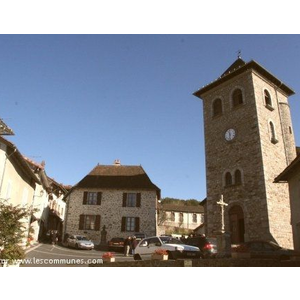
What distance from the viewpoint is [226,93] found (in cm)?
2362

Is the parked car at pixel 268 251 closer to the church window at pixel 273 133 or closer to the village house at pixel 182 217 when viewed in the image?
the church window at pixel 273 133

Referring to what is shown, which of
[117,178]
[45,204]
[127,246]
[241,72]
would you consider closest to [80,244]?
[127,246]

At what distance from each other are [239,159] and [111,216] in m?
13.0

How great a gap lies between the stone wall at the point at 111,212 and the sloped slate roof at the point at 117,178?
1.70 ft

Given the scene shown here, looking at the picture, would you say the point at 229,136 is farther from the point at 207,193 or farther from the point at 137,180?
the point at 137,180

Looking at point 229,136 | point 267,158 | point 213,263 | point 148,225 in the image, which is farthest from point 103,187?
point 213,263

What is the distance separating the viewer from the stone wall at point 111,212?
27.0 m

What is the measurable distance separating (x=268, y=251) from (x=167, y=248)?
203 inches

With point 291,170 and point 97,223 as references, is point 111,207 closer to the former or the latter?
point 97,223

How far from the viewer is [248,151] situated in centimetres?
2028

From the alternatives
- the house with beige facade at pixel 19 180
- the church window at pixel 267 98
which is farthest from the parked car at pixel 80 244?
the church window at pixel 267 98

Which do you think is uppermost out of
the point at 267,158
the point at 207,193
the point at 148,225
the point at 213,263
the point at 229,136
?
the point at 229,136

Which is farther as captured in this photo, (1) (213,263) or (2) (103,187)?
(2) (103,187)

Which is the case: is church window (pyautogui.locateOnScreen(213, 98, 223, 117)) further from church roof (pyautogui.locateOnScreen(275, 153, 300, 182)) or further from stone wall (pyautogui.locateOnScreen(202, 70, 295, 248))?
church roof (pyautogui.locateOnScreen(275, 153, 300, 182))
